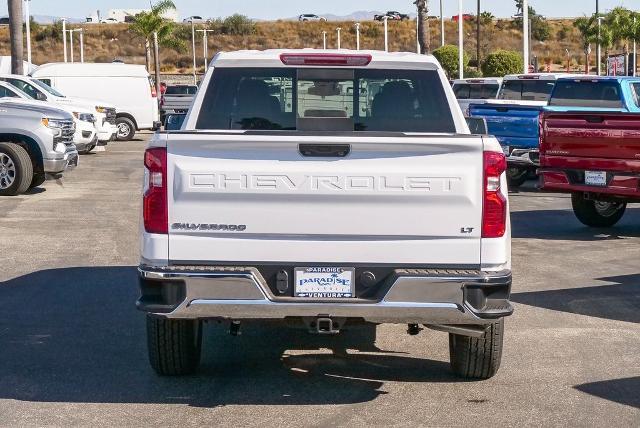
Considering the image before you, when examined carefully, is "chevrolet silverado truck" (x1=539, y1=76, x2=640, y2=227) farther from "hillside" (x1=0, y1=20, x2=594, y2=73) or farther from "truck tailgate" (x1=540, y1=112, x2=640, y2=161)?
"hillside" (x1=0, y1=20, x2=594, y2=73)

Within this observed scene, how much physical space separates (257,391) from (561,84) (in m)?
13.7

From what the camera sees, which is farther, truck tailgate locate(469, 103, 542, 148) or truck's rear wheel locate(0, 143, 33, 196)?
truck tailgate locate(469, 103, 542, 148)

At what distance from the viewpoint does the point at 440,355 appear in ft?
27.7

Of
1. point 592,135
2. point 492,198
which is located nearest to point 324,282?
point 492,198

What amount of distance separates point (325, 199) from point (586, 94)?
1386cm

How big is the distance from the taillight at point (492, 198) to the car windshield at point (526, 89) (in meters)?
18.5

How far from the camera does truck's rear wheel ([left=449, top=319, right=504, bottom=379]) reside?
7.41 meters

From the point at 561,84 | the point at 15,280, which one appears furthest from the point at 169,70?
the point at 15,280

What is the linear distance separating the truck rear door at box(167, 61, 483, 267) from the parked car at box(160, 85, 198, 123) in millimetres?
45986

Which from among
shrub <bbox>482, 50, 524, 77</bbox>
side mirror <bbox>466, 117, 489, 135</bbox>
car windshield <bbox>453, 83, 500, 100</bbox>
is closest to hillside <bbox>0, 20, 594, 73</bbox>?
shrub <bbox>482, 50, 524, 77</bbox>

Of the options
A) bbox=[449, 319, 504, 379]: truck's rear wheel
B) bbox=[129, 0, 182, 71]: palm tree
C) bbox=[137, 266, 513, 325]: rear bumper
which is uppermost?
bbox=[129, 0, 182, 71]: palm tree

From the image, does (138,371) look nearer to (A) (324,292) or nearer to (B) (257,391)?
(B) (257,391)

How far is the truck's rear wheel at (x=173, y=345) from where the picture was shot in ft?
24.3

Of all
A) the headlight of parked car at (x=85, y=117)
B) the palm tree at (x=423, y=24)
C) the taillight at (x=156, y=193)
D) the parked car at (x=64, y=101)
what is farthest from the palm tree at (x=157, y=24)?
the taillight at (x=156, y=193)
